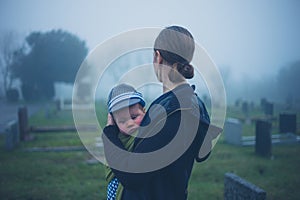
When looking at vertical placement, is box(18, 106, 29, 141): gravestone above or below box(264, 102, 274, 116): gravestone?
above

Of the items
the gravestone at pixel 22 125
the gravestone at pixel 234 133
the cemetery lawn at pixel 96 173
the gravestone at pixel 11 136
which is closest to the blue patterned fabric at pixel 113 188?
the cemetery lawn at pixel 96 173

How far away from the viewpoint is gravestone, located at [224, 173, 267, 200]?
314 cm

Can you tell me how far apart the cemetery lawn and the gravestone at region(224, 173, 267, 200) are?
144cm

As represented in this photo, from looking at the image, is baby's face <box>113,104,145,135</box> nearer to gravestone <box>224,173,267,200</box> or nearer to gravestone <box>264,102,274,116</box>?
gravestone <box>224,173,267,200</box>

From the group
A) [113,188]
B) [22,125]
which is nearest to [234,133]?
[22,125]

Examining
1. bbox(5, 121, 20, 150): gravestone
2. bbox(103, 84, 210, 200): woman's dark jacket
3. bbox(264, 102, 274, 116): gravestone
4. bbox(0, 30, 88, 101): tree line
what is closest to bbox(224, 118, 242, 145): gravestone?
bbox(264, 102, 274, 116): gravestone

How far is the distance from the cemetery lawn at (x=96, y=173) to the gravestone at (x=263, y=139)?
0.84 feet

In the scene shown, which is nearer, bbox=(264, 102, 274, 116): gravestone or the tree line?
bbox=(264, 102, 274, 116): gravestone

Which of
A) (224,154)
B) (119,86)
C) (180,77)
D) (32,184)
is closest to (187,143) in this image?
(180,77)

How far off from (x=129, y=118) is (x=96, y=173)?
5.33 m

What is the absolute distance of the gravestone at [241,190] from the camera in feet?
10.3

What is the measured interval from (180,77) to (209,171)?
564cm

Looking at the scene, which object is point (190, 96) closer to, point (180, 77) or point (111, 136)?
point (180, 77)

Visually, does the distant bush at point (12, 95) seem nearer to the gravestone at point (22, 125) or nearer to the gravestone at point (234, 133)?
the gravestone at point (22, 125)
